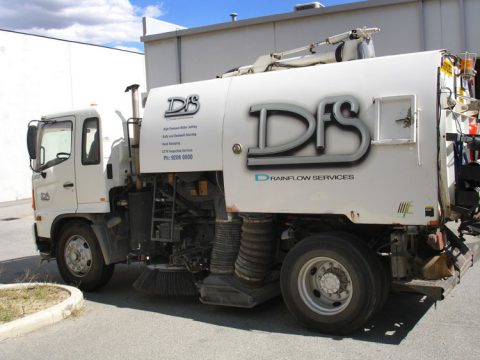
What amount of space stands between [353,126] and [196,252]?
277 cm

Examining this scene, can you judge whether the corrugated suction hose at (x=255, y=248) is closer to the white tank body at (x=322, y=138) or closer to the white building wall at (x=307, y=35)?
the white tank body at (x=322, y=138)

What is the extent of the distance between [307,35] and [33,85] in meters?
13.6

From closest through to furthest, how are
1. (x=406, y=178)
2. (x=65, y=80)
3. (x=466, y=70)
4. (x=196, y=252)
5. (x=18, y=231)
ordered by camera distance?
(x=406, y=178) < (x=466, y=70) < (x=196, y=252) < (x=18, y=231) < (x=65, y=80)

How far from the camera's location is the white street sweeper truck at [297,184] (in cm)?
519

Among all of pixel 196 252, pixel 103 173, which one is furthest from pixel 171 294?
pixel 103 173

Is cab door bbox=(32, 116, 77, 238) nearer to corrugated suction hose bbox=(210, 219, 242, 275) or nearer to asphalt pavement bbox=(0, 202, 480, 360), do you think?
asphalt pavement bbox=(0, 202, 480, 360)

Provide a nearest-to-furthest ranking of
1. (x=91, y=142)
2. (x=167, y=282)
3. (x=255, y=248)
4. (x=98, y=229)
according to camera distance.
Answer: (x=255, y=248)
(x=167, y=282)
(x=98, y=229)
(x=91, y=142)

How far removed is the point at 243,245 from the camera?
6391mm

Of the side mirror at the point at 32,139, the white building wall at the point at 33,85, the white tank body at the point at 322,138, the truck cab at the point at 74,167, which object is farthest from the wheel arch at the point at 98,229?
the white building wall at the point at 33,85

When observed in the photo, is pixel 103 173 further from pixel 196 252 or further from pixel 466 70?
pixel 466 70

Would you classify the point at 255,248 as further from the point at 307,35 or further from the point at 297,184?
the point at 307,35

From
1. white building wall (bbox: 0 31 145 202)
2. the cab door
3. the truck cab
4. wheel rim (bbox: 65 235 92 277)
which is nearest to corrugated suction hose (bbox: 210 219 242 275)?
the truck cab

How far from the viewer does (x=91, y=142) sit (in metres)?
7.70

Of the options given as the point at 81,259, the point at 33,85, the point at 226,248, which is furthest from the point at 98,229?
the point at 33,85
